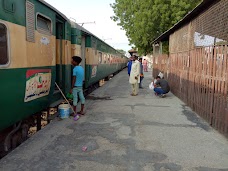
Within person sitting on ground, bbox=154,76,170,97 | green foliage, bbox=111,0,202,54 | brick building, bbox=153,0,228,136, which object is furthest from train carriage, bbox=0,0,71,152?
green foliage, bbox=111,0,202,54

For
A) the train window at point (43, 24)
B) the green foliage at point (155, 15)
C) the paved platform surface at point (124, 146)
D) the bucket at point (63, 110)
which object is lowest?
the paved platform surface at point (124, 146)

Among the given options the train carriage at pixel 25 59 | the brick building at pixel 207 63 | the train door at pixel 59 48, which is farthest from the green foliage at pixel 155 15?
the train carriage at pixel 25 59

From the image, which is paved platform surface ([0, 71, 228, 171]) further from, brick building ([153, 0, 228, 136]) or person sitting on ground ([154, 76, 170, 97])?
person sitting on ground ([154, 76, 170, 97])

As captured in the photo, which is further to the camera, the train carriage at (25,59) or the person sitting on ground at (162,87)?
the person sitting on ground at (162,87)

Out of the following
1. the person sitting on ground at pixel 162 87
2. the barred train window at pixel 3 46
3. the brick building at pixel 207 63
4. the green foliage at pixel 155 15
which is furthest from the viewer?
the green foliage at pixel 155 15

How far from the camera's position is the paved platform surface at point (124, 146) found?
3.96m

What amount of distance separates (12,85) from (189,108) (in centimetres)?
646

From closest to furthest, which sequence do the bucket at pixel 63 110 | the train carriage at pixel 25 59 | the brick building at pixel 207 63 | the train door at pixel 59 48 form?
the train carriage at pixel 25 59
the brick building at pixel 207 63
the bucket at pixel 63 110
the train door at pixel 59 48

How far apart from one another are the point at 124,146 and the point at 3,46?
2.94 metres

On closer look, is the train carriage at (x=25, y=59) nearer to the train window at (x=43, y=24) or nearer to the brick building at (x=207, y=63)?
the train window at (x=43, y=24)

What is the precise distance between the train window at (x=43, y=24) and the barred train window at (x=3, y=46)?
1411 millimetres

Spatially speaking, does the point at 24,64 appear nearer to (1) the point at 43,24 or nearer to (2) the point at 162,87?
(1) the point at 43,24

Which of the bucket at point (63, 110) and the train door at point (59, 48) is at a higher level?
the train door at point (59, 48)

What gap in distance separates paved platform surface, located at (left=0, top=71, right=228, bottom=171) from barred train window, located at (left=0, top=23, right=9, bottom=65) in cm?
171
